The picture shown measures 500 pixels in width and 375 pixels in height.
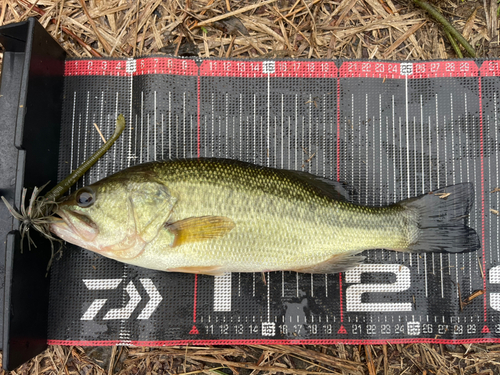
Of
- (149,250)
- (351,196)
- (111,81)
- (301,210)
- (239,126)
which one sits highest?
(111,81)

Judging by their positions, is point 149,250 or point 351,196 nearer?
point 149,250

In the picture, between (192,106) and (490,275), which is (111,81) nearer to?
(192,106)

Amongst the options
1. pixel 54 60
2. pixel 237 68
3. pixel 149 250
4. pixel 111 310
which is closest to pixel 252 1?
pixel 237 68

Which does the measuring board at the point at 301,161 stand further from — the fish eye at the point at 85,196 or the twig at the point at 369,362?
the fish eye at the point at 85,196

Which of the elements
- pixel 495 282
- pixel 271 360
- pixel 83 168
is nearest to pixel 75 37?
pixel 83 168

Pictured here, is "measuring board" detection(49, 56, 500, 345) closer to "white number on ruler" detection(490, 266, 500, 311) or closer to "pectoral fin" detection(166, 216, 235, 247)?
"white number on ruler" detection(490, 266, 500, 311)

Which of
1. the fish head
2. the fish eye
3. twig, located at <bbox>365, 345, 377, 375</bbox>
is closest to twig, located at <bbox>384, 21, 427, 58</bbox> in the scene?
the fish head

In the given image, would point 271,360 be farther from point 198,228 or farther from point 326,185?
point 326,185
